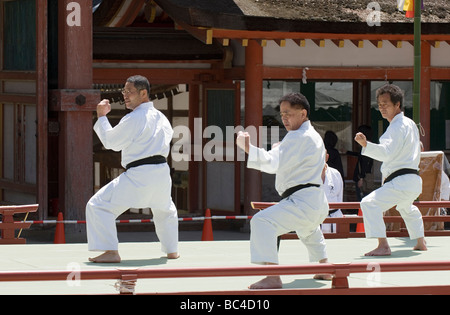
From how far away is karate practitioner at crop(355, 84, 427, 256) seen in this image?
1016 cm

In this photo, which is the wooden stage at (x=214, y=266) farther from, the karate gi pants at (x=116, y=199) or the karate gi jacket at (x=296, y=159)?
the karate gi jacket at (x=296, y=159)

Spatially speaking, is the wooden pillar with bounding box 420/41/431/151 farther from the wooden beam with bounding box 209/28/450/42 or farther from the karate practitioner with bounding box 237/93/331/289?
the karate practitioner with bounding box 237/93/331/289

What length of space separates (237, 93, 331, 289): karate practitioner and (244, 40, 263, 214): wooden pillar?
8.86m

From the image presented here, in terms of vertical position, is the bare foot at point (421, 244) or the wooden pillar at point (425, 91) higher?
the wooden pillar at point (425, 91)

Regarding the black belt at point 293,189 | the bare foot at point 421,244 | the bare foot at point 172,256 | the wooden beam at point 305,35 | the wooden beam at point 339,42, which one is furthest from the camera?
the wooden beam at point 339,42

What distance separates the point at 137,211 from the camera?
19328 millimetres

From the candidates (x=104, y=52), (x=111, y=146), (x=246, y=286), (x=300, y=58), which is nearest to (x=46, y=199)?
(x=104, y=52)

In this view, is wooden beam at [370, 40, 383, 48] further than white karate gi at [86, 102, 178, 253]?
Yes

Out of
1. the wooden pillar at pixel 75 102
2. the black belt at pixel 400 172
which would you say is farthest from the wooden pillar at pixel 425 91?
the black belt at pixel 400 172

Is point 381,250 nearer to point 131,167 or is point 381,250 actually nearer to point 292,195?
point 292,195

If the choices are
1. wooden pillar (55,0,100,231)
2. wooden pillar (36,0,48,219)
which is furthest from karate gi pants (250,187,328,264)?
wooden pillar (36,0,48,219)

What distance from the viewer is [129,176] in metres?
9.48

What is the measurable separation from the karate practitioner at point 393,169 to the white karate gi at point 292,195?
5.76ft

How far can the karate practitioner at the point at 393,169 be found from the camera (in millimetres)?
10156
